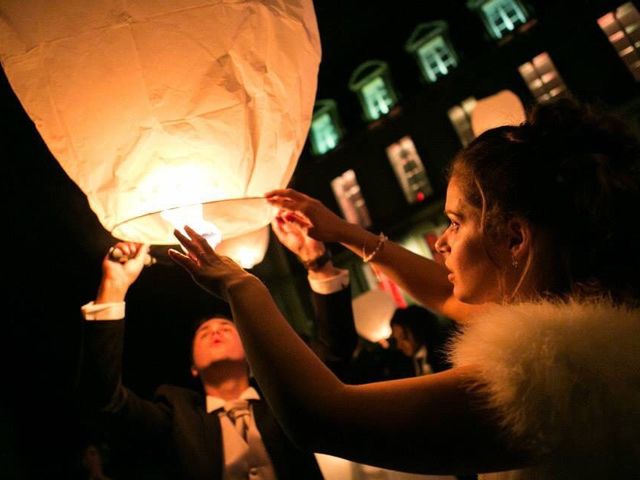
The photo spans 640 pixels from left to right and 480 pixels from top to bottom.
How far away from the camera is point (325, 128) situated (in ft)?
73.8

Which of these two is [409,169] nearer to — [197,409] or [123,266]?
[197,409]

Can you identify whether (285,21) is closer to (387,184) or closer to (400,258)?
(400,258)

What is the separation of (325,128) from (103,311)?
2165 cm

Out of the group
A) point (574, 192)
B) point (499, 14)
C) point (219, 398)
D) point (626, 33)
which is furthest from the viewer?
point (499, 14)

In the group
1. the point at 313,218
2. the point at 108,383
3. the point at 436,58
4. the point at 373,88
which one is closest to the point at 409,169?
the point at 373,88

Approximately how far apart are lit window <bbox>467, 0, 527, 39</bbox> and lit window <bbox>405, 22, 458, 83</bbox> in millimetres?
1680

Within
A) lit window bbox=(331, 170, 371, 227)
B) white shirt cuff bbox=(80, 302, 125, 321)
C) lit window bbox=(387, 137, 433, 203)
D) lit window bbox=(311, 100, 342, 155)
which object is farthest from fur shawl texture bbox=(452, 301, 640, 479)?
lit window bbox=(311, 100, 342, 155)

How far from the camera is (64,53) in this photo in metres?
1.12

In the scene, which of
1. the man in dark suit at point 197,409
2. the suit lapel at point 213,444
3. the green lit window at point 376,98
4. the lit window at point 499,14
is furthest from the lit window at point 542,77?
the suit lapel at point 213,444

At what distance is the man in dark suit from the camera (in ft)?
6.61

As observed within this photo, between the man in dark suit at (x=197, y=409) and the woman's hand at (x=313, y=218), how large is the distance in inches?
6.0

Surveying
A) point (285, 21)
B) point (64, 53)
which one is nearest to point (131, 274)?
point (64, 53)

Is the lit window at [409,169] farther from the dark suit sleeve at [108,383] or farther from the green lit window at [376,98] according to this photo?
the dark suit sleeve at [108,383]

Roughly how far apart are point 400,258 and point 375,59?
2083 cm
